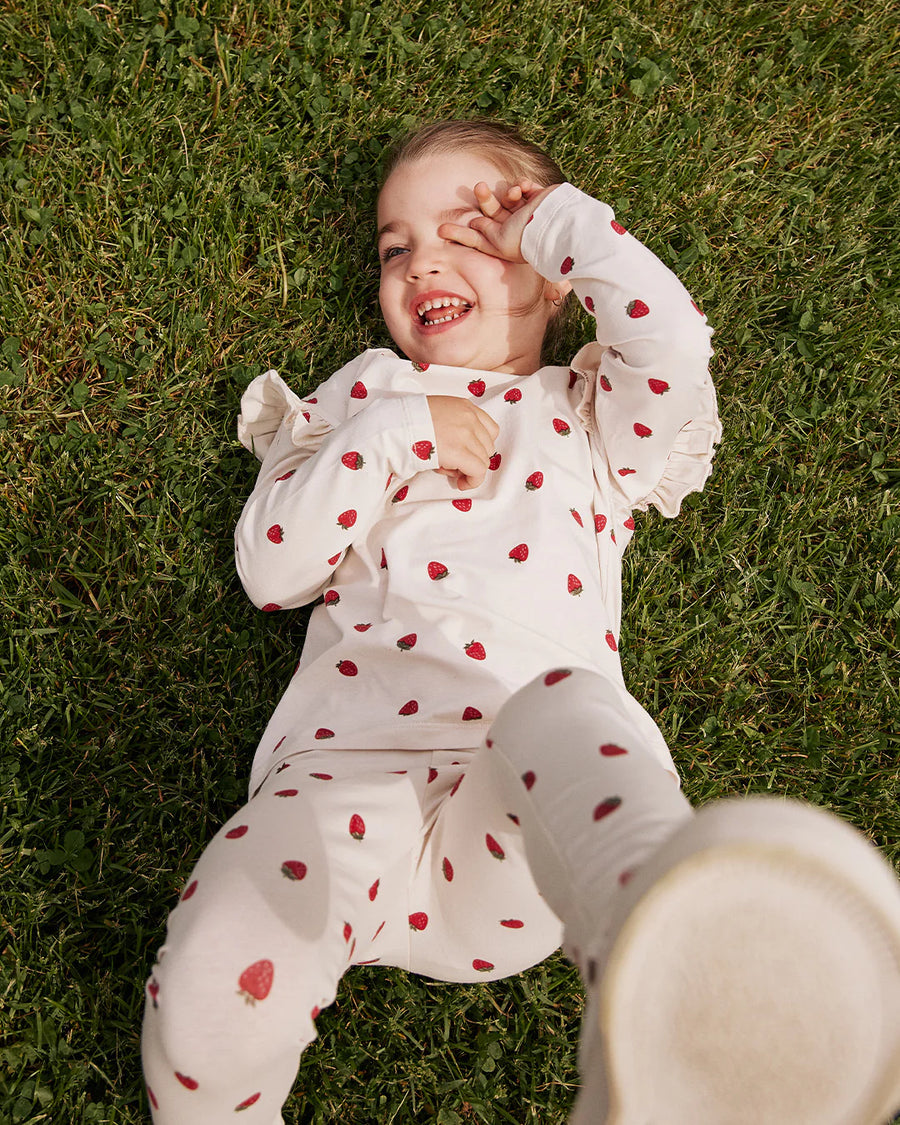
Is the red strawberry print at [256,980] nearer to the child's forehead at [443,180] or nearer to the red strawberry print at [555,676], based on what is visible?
the red strawberry print at [555,676]

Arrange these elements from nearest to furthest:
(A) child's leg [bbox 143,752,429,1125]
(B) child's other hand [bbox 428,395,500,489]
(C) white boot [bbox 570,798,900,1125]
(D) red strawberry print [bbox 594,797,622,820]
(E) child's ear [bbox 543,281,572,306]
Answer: (C) white boot [bbox 570,798,900,1125] → (D) red strawberry print [bbox 594,797,622,820] → (A) child's leg [bbox 143,752,429,1125] → (B) child's other hand [bbox 428,395,500,489] → (E) child's ear [bbox 543,281,572,306]

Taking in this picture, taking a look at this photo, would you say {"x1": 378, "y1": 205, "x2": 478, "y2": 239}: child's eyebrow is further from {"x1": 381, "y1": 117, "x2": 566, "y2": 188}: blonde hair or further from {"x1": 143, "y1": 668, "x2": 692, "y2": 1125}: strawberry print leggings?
{"x1": 143, "y1": 668, "x2": 692, "y2": 1125}: strawberry print leggings

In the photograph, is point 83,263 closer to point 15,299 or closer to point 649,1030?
point 15,299

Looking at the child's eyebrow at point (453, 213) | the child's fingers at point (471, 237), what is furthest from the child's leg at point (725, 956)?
the child's eyebrow at point (453, 213)

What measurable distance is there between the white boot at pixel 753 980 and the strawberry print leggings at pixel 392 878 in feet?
0.28

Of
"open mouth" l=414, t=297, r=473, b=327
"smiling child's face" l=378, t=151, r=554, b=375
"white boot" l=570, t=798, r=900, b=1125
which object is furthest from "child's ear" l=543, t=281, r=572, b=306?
"white boot" l=570, t=798, r=900, b=1125

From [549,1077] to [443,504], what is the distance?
1.42 m

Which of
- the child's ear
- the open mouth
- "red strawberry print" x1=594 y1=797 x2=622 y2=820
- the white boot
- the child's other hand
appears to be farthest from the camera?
the child's ear

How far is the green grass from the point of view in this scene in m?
2.43

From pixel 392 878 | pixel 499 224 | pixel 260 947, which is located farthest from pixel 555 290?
pixel 260 947

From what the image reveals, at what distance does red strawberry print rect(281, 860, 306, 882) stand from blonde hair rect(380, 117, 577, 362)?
177 centimetres

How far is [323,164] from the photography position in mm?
3277

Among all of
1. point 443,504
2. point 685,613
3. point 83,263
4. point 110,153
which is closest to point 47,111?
point 110,153

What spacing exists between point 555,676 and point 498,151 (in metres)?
1.78
